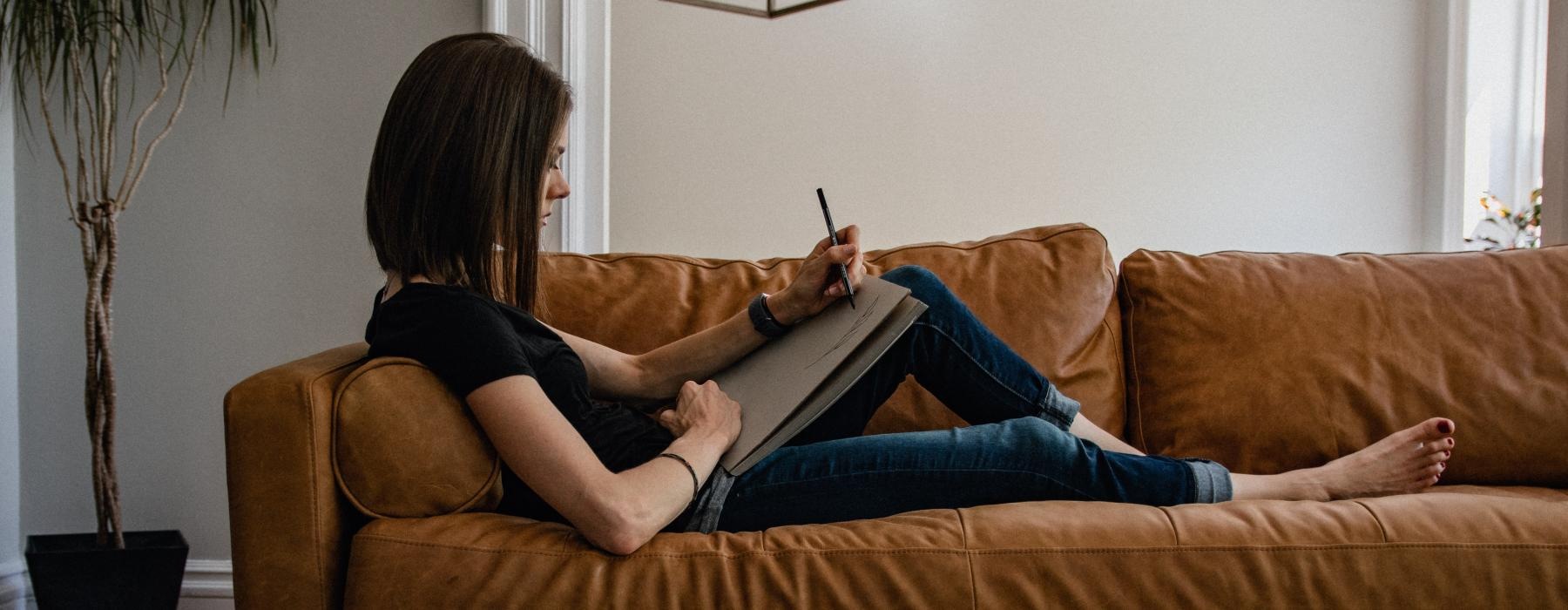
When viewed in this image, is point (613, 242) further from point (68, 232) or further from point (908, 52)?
point (68, 232)

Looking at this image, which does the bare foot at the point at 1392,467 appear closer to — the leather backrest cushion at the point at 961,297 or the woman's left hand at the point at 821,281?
the leather backrest cushion at the point at 961,297

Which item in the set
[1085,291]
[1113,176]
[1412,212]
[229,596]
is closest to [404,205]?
[1085,291]

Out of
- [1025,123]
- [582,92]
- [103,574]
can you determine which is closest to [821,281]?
[582,92]

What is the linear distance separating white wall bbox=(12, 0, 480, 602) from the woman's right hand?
1.16 m

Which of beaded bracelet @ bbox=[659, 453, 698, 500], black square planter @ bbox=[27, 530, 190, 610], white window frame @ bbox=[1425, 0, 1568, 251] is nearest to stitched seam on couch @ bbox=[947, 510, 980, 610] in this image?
beaded bracelet @ bbox=[659, 453, 698, 500]

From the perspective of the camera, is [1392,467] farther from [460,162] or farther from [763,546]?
[460,162]

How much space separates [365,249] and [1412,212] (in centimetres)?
286

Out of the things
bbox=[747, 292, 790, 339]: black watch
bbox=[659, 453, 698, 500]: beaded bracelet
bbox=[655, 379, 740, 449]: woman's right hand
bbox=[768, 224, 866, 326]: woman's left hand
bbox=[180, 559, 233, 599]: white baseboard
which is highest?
bbox=[768, 224, 866, 326]: woman's left hand

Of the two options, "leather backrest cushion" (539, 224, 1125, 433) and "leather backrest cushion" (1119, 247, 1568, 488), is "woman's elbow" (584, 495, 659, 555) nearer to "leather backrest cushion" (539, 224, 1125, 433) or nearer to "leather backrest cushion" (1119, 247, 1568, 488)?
"leather backrest cushion" (539, 224, 1125, 433)

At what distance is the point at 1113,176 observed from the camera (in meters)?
2.89

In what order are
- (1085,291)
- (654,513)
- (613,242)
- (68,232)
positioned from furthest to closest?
(613,242), (68,232), (1085,291), (654,513)

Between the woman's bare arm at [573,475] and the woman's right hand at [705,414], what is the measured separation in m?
0.12

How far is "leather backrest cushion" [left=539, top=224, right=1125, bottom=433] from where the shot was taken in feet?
5.75

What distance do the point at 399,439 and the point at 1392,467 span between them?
125cm
